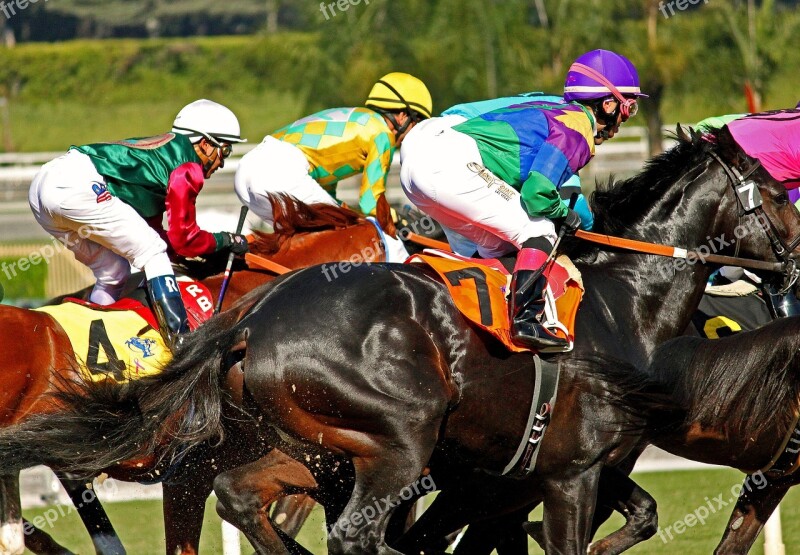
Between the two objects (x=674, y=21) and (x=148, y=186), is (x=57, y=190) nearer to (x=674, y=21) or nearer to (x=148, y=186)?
(x=148, y=186)

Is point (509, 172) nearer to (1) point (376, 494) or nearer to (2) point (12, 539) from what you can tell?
(1) point (376, 494)

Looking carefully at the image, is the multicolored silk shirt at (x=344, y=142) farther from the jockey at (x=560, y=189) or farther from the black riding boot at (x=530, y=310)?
the black riding boot at (x=530, y=310)

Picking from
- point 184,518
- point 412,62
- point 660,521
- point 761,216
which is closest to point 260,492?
point 184,518

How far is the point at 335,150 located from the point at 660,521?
2.71 meters

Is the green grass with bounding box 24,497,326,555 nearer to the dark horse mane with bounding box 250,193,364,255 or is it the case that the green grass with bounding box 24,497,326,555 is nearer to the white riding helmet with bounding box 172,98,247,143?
the dark horse mane with bounding box 250,193,364,255

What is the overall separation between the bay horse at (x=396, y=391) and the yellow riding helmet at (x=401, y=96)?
1958mm

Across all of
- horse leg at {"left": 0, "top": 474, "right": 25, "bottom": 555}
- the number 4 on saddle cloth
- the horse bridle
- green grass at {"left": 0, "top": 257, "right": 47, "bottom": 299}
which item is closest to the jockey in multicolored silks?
the horse bridle

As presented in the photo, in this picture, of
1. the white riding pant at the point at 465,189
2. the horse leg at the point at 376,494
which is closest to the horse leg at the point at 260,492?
the horse leg at the point at 376,494

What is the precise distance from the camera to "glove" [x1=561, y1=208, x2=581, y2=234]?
4355 mm

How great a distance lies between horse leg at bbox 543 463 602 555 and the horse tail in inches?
48.6

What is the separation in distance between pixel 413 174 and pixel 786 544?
3.10 meters

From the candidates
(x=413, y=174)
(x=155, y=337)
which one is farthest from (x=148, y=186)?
(x=413, y=174)

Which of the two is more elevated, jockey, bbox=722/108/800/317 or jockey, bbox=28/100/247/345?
jockey, bbox=722/108/800/317

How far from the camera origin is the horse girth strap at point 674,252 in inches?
177
